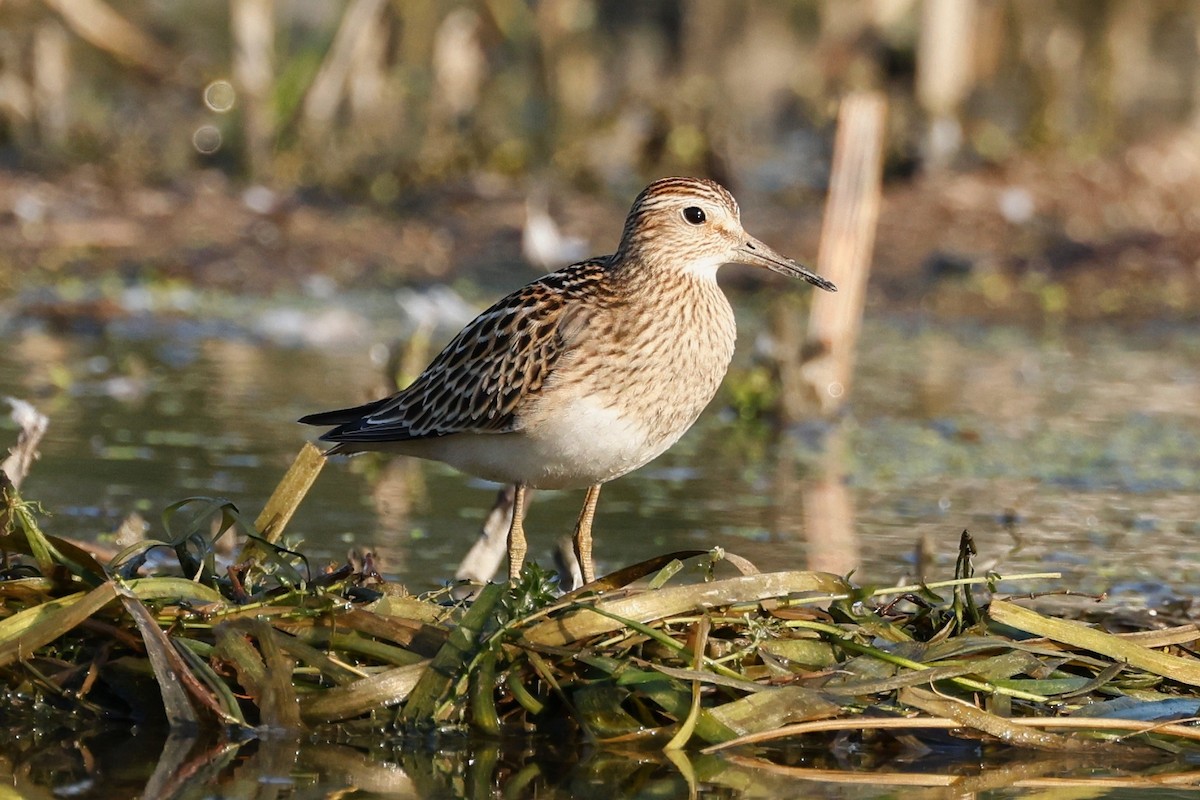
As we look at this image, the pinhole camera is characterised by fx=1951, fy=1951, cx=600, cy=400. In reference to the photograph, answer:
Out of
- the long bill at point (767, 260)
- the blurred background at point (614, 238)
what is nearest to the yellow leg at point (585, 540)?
the blurred background at point (614, 238)

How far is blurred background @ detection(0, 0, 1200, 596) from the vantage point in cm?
871

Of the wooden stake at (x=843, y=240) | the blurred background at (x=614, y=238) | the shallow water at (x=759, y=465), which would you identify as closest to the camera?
the shallow water at (x=759, y=465)

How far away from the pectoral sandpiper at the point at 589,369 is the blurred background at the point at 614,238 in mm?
846

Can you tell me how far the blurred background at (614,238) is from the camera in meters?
8.71

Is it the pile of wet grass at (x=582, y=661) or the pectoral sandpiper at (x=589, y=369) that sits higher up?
the pectoral sandpiper at (x=589, y=369)

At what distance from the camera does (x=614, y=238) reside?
586 inches

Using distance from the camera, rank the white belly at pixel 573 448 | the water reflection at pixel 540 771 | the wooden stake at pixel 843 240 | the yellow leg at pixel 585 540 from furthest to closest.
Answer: the wooden stake at pixel 843 240 < the yellow leg at pixel 585 540 < the white belly at pixel 573 448 < the water reflection at pixel 540 771

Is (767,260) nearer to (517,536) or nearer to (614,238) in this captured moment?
(517,536)

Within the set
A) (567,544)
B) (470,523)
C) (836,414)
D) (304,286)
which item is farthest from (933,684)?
(304,286)

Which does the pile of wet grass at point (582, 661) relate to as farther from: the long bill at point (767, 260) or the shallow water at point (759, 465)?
the long bill at point (767, 260)

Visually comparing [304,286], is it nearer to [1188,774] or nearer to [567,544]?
[567,544]

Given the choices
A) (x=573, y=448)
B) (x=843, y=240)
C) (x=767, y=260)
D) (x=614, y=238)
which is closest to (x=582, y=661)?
(x=573, y=448)

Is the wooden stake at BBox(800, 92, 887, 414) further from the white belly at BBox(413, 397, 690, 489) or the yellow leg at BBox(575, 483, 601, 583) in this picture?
the white belly at BBox(413, 397, 690, 489)

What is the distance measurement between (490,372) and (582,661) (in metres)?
1.44
